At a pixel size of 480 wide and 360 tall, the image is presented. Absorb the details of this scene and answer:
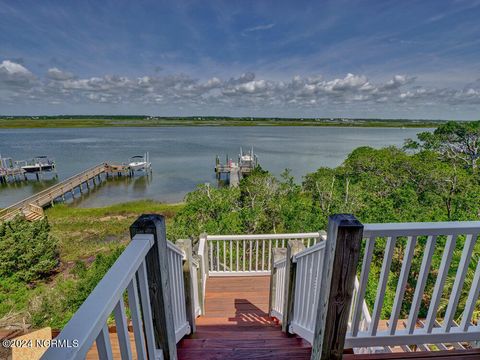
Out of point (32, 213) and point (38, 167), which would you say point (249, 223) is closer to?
point (32, 213)

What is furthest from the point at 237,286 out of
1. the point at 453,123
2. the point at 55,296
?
the point at 453,123

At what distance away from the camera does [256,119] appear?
142250mm

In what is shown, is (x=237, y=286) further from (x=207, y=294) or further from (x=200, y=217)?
(x=200, y=217)

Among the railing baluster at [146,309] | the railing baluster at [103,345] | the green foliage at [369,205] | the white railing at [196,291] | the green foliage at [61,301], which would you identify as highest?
the railing baluster at [103,345]

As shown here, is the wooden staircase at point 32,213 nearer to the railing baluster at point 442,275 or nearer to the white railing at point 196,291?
the white railing at point 196,291

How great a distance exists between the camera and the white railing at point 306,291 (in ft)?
6.15

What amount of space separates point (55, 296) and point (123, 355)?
7.43m

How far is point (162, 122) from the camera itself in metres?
130

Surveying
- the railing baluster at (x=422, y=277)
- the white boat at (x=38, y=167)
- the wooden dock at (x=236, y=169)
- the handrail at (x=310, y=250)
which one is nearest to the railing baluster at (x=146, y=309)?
the handrail at (x=310, y=250)

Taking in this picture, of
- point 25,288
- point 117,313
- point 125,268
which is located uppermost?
point 125,268

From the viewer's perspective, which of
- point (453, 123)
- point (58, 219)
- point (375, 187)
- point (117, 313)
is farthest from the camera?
point (453, 123)

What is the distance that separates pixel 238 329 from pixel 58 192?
2076cm

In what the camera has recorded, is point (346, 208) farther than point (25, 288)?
Yes

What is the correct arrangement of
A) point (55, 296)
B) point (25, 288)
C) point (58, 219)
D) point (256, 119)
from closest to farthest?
point (55, 296) < point (25, 288) < point (58, 219) < point (256, 119)
